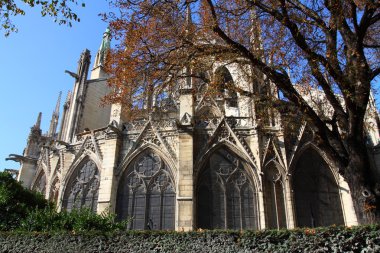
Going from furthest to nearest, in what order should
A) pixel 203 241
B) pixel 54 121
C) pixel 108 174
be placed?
pixel 54 121, pixel 108 174, pixel 203 241

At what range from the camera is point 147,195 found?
15.5 meters

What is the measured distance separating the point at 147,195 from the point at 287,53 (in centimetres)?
915

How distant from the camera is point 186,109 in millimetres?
16562

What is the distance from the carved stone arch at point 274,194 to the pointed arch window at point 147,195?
3949mm

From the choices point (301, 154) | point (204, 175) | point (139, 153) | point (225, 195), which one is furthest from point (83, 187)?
point (301, 154)

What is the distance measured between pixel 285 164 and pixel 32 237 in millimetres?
10239

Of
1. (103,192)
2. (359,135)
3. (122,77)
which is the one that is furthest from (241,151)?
(359,135)

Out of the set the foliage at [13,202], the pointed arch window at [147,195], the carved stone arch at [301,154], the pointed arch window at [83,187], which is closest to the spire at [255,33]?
the carved stone arch at [301,154]

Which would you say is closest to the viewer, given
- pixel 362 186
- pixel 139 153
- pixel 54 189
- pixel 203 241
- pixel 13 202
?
pixel 362 186

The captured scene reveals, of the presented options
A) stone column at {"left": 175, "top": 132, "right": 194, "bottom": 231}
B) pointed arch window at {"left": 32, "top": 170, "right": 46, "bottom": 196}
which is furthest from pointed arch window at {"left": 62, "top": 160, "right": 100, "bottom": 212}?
stone column at {"left": 175, "top": 132, "right": 194, "bottom": 231}

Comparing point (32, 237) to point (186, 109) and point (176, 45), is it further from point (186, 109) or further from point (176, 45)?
point (186, 109)

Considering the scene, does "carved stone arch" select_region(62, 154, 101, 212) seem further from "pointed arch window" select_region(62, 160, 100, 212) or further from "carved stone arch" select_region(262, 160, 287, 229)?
"carved stone arch" select_region(262, 160, 287, 229)

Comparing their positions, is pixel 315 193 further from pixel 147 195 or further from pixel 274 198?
pixel 147 195

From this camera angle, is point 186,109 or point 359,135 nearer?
point 359,135
